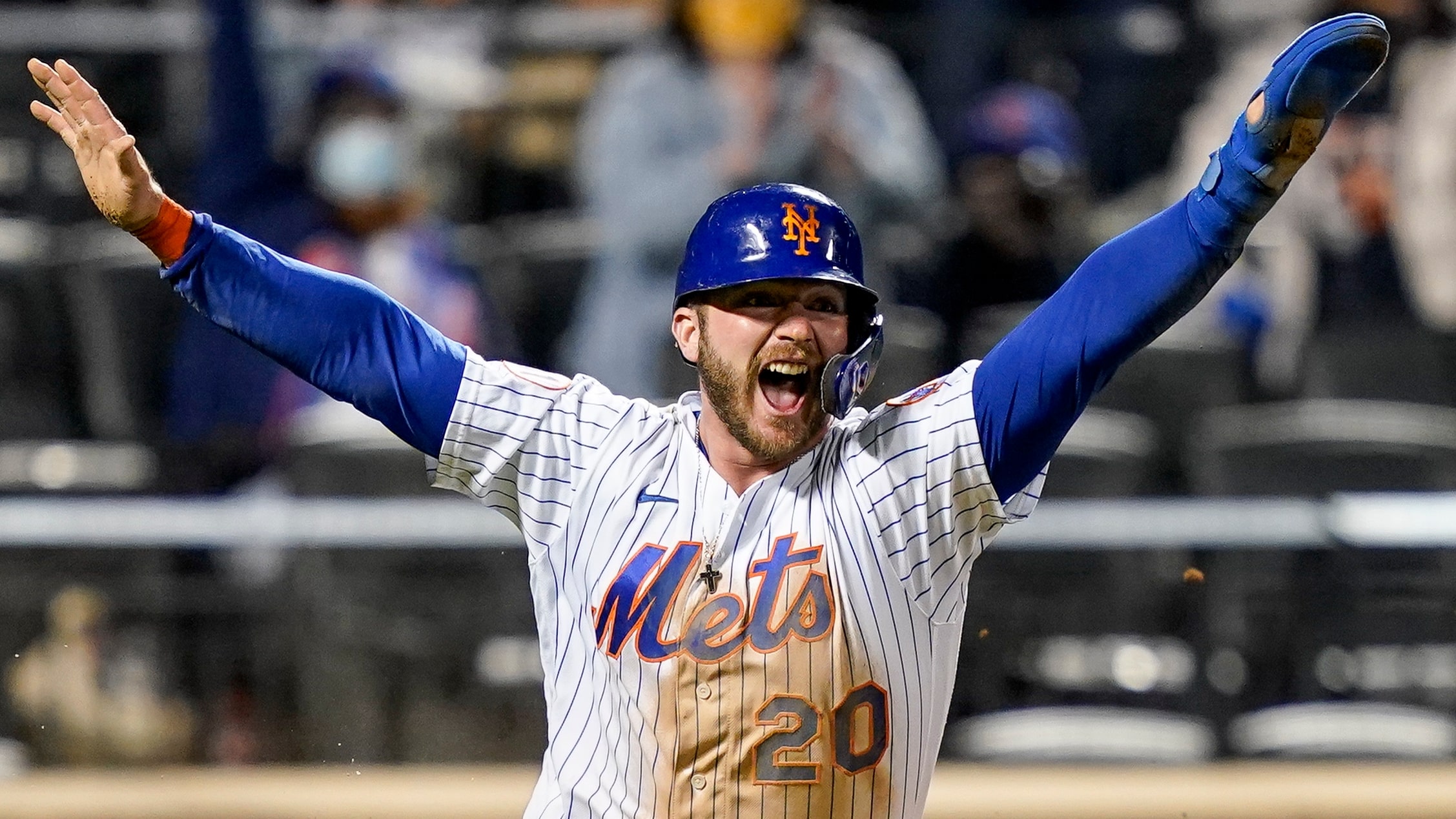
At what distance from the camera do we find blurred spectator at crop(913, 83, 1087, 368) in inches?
235

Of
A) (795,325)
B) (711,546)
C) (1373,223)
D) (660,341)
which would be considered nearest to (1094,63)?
(1373,223)

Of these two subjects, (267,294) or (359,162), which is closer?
(267,294)

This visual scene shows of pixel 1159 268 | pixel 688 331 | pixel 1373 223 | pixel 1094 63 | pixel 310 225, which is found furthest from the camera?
pixel 1094 63

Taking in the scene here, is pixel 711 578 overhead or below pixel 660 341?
below

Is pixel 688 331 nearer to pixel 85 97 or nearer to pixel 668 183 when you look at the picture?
pixel 85 97

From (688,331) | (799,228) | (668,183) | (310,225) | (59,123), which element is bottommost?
(688,331)

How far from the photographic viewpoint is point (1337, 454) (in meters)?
5.60

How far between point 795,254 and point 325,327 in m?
0.70

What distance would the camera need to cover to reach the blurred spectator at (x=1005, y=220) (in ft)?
19.5

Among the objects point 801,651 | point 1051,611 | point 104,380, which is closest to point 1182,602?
point 1051,611

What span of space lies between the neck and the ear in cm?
9

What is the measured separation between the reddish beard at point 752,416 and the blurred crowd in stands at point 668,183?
2490 millimetres

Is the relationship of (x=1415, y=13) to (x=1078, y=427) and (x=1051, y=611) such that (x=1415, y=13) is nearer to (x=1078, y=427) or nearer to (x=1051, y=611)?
(x=1078, y=427)

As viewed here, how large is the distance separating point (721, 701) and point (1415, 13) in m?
4.63
